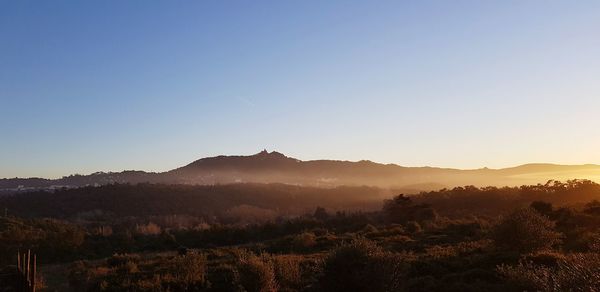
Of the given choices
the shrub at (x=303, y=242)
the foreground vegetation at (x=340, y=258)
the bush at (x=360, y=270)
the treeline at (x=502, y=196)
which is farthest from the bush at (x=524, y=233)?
the treeline at (x=502, y=196)

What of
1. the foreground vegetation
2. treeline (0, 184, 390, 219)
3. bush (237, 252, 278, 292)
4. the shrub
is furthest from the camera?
treeline (0, 184, 390, 219)

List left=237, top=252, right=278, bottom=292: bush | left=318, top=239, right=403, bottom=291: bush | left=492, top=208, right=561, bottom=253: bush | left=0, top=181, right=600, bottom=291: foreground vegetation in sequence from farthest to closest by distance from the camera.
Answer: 1. left=492, top=208, right=561, bottom=253: bush
2. left=237, top=252, right=278, bottom=292: bush
3. left=0, top=181, right=600, bottom=291: foreground vegetation
4. left=318, top=239, right=403, bottom=291: bush

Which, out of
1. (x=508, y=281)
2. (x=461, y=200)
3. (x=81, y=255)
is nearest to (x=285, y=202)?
(x=461, y=200)

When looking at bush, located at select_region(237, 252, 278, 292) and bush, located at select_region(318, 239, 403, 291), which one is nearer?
bush, located at select_region(318, 239, 403, 291)

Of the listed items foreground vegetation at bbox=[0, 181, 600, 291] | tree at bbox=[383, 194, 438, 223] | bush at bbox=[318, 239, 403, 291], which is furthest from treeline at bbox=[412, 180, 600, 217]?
bush at bbox=[318, 239, 403, 291]

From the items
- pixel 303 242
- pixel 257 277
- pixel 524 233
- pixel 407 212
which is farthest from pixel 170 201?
pixel 257 277

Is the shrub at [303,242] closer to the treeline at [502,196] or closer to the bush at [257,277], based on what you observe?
the bush at [257,277]

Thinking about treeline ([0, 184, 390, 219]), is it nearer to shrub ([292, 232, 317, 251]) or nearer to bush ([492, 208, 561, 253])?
shrub ([292, 232, 317, 251])

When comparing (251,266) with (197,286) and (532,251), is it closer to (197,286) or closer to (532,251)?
(197,286)

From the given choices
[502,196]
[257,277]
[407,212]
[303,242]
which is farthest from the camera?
[502,196]

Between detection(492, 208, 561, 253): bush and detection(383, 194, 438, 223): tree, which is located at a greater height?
detection(492, 208, 561, 253): bush

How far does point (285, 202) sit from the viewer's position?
411 feet

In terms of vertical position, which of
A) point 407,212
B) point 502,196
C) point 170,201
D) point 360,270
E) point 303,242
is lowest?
point 303,242

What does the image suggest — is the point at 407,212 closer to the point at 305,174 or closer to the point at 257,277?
the point at 257,277
